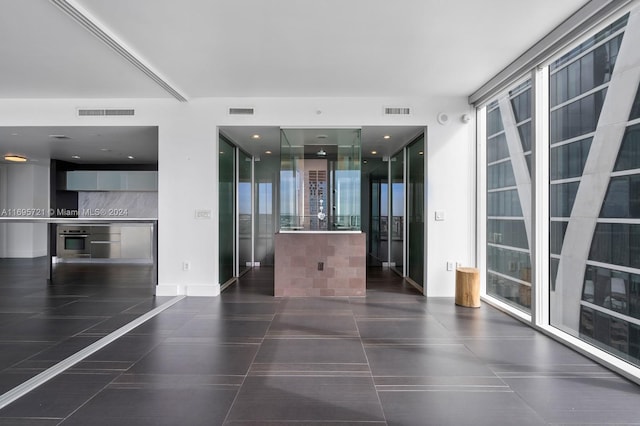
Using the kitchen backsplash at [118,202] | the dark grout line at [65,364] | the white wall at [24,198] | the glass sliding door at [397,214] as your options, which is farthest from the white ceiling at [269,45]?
the white wall at [24,198]

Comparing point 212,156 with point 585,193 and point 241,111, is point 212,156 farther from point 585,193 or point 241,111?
point 585,193

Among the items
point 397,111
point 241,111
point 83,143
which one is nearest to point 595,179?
point 397,111

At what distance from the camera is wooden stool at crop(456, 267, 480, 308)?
459 cm

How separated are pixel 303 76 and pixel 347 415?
12.1ft

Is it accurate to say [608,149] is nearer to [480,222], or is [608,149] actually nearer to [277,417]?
[480,222]

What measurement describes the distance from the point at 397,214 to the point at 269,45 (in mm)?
4861

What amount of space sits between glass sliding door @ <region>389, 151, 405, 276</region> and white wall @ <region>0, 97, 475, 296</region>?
5.87ft

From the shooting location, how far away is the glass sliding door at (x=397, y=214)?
23.7 feet

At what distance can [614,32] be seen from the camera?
299cm

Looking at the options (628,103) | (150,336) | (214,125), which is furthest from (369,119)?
(150,336)

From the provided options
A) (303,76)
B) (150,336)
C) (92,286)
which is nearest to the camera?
(150,336)

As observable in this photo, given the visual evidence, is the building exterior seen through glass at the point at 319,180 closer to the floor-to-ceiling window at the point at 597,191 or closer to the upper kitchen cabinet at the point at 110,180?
the floor-to-ceiling window at the point at 597,191

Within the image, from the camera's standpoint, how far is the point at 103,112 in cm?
522

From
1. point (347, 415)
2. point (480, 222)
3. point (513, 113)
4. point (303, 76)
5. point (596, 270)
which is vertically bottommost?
point (347, 415)
